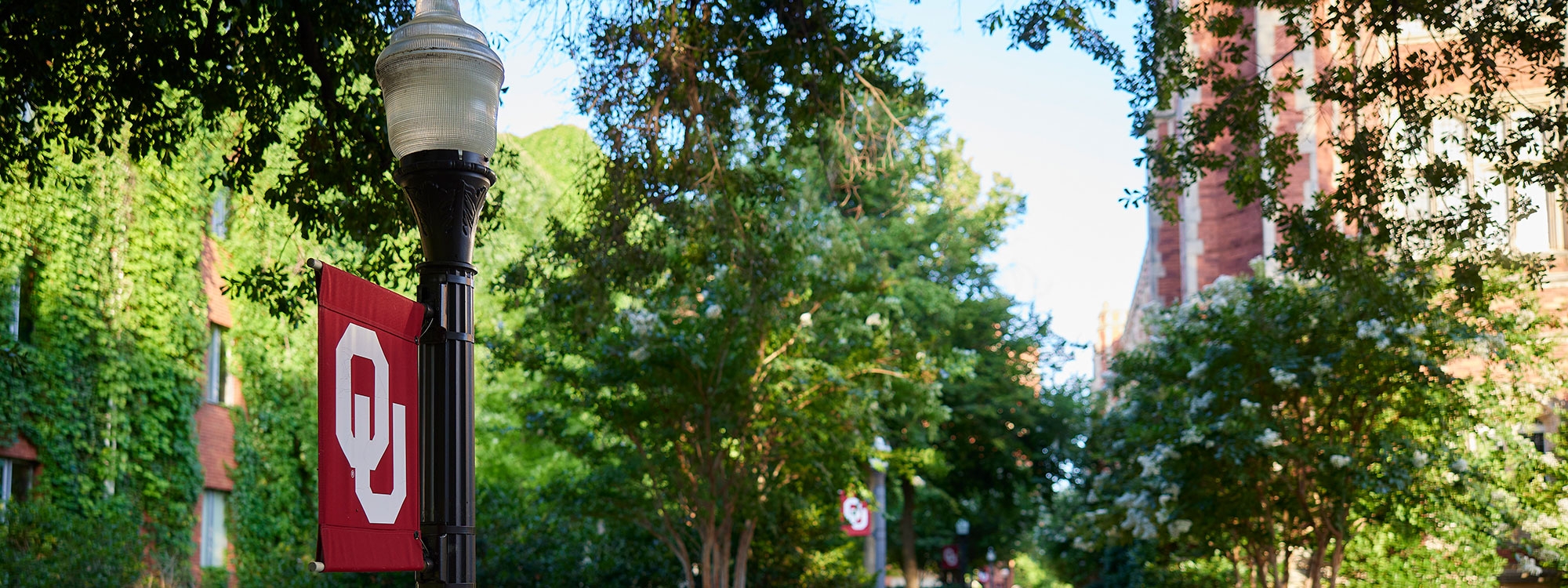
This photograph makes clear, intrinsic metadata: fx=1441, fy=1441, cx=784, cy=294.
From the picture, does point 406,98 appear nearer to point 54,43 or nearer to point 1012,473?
point 54,43

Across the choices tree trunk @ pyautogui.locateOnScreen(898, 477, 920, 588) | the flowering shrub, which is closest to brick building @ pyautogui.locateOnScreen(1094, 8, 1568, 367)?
the flowering shrub

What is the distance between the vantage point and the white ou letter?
4.04 metres

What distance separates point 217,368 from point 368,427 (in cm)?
2071

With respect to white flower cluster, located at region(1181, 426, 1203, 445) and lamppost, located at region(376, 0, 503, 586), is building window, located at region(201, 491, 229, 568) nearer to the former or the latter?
white flower cluster, located at region(1181, 426, 1203, 445)

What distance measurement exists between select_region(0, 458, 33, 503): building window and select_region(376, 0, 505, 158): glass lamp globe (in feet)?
51.5

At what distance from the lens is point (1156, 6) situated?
1107cm

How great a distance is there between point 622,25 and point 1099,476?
489 inches

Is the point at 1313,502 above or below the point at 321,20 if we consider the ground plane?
below

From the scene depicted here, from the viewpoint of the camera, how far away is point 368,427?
4.14 m

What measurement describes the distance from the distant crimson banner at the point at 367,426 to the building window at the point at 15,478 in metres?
15.8

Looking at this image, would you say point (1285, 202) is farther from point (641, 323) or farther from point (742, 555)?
point (641, 323)

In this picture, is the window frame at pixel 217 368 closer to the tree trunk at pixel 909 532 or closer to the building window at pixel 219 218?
the building window at pixel 219 218

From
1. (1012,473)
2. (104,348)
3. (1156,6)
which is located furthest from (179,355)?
(1012,473)

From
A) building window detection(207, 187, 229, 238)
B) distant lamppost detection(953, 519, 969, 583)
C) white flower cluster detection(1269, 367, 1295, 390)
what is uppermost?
building window detection(207, 187, 229, 238)
